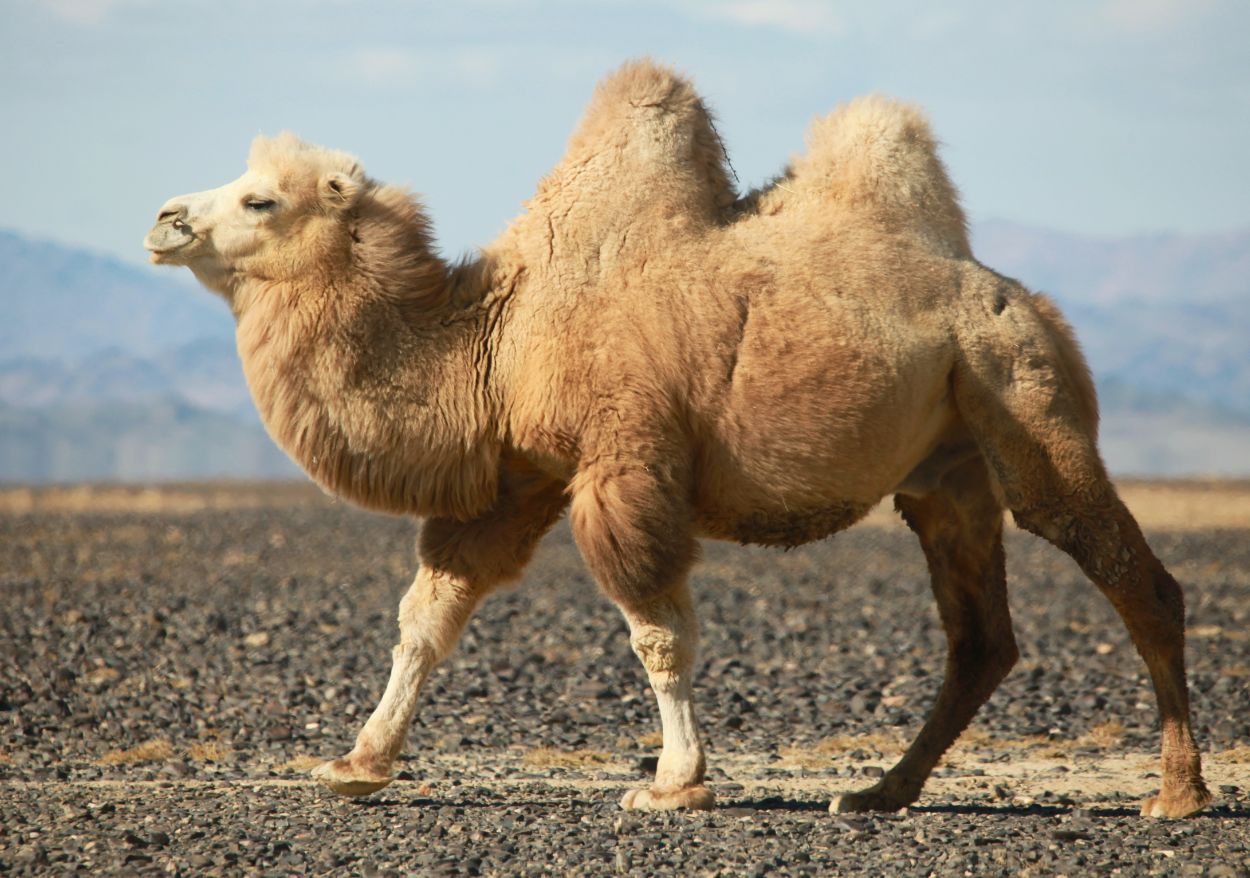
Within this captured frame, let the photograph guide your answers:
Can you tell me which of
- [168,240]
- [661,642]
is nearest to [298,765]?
[661,642]

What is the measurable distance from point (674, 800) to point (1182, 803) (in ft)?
6.98

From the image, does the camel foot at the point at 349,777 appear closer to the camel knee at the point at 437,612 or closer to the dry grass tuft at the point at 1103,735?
the camel knee at the point at 437,612

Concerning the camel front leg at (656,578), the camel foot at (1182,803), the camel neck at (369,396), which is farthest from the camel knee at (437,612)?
the camel foot at (1182,803)

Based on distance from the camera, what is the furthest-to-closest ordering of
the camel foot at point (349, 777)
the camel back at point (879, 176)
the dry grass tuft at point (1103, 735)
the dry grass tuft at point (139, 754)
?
1. the dry grass tuft at point (1103, 735)
2. the dry grass tuft at point (139, 754)
3. the camel back at point (879, 176)
4. the camel foot at point (349, 777)

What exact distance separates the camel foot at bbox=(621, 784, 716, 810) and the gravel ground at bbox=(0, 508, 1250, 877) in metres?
0.07

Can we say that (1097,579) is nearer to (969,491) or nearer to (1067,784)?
(969,491)

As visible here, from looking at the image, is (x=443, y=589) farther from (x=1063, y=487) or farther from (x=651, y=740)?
(x=1063, y=487)

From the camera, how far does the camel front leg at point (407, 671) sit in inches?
206

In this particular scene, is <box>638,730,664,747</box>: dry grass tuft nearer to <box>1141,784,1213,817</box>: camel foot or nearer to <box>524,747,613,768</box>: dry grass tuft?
<box>524,747,613,768</box>: dry grass tuft

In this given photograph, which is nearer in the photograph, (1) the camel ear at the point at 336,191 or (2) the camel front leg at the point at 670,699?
(2) the camel front leg at the point at 670,699

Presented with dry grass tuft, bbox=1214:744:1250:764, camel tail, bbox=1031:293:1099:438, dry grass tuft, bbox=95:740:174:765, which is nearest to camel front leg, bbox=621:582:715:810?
camel tail, bbox=1031:293:1099:438

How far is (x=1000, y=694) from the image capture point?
8297 millimetres

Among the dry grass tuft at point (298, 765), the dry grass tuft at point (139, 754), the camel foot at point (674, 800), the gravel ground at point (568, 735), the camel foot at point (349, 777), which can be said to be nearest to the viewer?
the gravel ground at point (568, 735)

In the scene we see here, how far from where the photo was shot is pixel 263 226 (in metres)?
5.36
